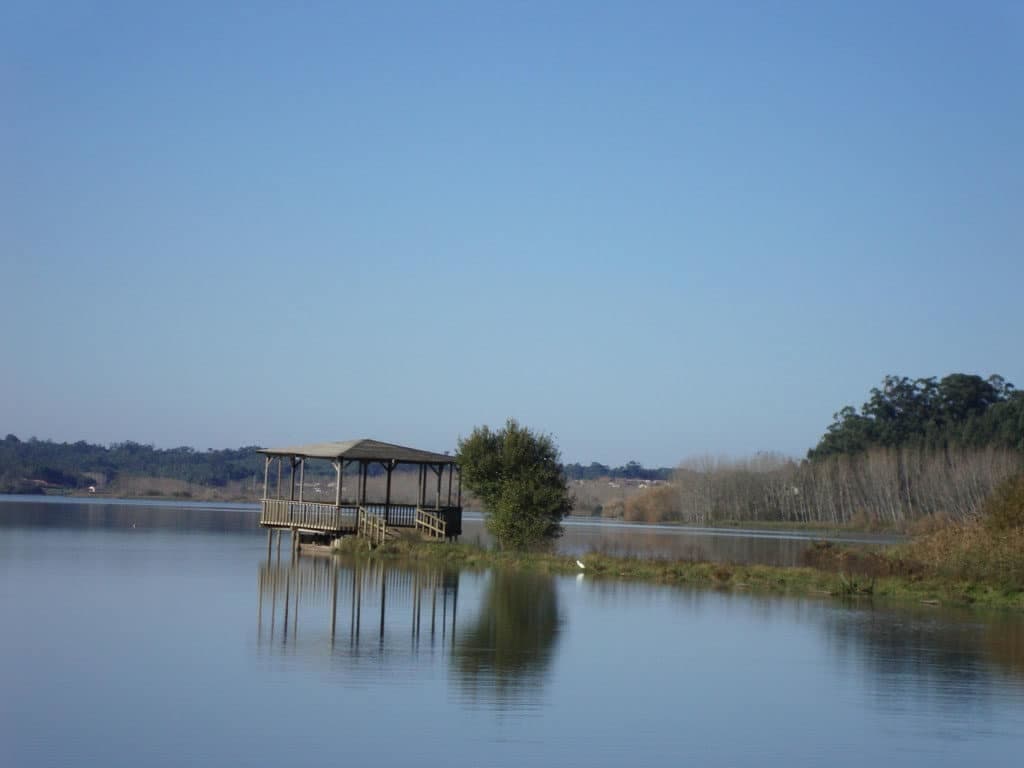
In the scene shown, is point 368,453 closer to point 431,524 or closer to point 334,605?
point 431,524

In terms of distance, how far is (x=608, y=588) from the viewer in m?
32.7

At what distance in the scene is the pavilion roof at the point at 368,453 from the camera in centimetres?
4206

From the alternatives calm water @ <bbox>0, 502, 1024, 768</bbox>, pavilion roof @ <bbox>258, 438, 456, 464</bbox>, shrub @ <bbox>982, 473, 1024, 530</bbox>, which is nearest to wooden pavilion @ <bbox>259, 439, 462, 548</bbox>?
pavilion roof @ <bbox>258, 438, 456, 464</bbox>

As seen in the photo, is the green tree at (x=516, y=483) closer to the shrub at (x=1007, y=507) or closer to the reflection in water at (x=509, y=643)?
the reflection in water at (x=509, y=643)

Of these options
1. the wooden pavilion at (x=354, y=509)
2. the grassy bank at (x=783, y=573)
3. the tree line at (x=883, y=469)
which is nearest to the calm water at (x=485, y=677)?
the grassy bank at (x=783, y=573)

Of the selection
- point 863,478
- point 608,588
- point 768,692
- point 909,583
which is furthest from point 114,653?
point 863,478

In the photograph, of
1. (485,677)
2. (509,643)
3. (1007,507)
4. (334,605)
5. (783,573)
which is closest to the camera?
(485,677)

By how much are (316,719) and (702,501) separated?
321 feet

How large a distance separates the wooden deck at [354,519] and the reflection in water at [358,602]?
11.8ft

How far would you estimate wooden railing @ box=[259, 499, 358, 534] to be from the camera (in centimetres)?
4319

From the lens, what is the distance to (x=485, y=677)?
58.6 ft

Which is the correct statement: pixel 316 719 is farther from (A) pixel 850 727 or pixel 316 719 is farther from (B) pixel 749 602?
(B) pixel 749 602

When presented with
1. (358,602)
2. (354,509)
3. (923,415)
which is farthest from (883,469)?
(358,602)

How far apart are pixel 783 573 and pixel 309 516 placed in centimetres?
1702
